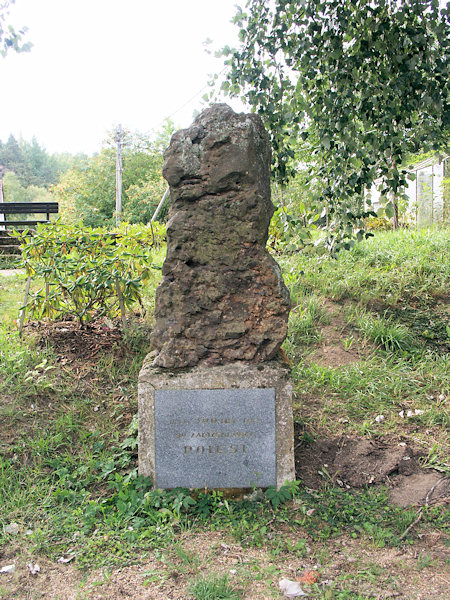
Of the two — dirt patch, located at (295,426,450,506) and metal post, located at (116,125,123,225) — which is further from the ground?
metal post, located at (116,125,123,225)

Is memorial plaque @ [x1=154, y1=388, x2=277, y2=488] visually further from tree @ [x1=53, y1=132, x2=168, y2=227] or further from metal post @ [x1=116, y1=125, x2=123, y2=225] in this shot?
tree @ [x1=53, y1=132, x2=168, y2=227]

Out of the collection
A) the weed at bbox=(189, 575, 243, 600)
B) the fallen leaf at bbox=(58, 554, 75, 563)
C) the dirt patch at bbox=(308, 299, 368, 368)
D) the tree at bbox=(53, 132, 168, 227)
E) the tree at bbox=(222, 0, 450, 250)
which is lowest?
the fallen leaf at bbox=(58, 554, 75, 563)

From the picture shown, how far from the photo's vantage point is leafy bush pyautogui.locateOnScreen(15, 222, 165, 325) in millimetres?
4410

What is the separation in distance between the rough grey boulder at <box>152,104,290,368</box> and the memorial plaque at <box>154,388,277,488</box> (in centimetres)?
21

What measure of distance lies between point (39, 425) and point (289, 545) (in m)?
1.97

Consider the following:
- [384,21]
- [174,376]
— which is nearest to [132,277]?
[174,376]

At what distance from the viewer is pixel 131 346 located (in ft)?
14.8

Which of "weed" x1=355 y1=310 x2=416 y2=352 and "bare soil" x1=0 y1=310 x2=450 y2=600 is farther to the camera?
"weed" x1=355 y1=310 x2=416 y2=352

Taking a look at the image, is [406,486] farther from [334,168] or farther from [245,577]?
[334,168]

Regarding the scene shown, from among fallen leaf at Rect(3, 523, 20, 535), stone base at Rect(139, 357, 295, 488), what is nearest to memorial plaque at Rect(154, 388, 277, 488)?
stone base at Rect(139, 357, 295, 488)

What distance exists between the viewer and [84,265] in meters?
4.43

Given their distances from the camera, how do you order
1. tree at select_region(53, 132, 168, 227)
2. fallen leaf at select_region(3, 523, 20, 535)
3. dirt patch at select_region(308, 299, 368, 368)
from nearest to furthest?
fallen leaf at select_region(3, 523, 20, 535)
dirt patch at select_region(308, 299, 368, 368)
tree at select_region(53, 132, 168, 227)

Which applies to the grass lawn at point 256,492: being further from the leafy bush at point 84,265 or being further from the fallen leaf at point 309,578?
the leafy bush at point 84,265

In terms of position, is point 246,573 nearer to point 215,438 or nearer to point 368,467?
point 215,438
